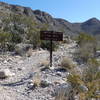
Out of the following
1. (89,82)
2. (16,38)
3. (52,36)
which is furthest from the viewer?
Result: (16,38)

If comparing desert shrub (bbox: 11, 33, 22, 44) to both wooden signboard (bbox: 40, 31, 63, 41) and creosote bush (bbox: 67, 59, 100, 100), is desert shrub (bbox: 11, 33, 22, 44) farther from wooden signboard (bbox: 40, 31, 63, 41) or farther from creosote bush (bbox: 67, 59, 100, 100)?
creosote bush (bbox: 67, 59, 100, 100)

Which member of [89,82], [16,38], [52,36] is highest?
[52,36]

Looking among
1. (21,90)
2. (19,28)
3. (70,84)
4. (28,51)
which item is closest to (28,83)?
(21,90)

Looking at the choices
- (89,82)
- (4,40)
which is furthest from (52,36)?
(4,40)

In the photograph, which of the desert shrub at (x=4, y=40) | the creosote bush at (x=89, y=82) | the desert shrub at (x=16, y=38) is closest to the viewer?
the creosote bush at (x=89, y=82)

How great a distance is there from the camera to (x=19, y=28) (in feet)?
88.0

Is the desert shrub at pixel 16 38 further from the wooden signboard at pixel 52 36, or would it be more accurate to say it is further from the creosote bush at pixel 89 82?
the creosote bush at pixel 89 82

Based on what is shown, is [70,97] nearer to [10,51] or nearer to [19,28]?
[10,51]

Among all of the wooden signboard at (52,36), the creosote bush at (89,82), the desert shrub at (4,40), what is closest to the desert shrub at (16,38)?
the desert shrub at (4,40)

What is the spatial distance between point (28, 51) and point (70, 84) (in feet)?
38.3

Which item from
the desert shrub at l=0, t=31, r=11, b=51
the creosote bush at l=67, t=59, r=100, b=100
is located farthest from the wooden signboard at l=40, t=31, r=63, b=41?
the desert shrub at l=0, t=31, r=11, b=51

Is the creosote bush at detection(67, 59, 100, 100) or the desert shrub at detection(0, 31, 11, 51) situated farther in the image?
the desert shrub at detection(0, 31, 11, 51)

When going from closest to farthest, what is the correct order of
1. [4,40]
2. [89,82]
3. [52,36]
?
1. [89,82]
2. [52,36]
3. [4,40]

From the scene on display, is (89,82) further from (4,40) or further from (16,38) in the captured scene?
(16,38)
